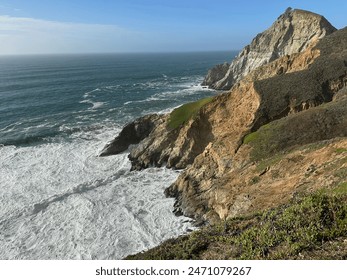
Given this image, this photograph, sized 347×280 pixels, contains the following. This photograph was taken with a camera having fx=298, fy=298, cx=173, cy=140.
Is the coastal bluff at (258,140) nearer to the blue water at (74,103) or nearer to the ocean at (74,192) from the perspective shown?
the ocean at (74,192)

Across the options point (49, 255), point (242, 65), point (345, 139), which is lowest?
point (49, 255)

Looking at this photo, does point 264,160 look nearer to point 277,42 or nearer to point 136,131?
point 136,131

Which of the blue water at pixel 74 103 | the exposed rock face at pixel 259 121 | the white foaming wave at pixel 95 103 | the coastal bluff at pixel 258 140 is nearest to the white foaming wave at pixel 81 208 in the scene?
the coastal bluff at pixel 258 140

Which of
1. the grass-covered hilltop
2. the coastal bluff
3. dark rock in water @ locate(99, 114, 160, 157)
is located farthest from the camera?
dark rock in water @ locate(99, 114, 160, 157)

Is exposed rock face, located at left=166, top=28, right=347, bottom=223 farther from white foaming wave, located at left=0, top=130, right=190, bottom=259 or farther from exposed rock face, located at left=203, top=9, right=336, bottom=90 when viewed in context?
exposed rock face, located at left=203, top=9, right=336, bottom=90

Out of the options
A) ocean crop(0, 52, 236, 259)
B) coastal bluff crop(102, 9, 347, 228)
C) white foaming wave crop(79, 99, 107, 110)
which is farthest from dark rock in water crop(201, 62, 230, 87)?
coastal bluff crop(102, 9, 347, 228)

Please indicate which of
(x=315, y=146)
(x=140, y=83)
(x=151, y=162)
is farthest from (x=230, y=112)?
(x=140, y=83)

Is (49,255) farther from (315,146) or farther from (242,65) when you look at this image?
(242,65)
